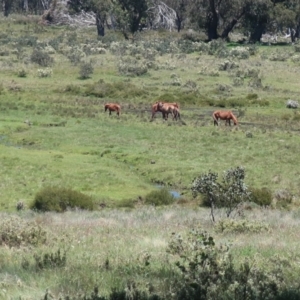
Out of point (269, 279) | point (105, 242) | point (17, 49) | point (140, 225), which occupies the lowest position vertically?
point (17, 49)

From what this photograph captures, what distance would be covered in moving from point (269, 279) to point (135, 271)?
6.36 feet

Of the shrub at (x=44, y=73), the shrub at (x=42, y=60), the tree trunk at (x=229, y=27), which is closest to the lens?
the shrub at (x=44, y=73)

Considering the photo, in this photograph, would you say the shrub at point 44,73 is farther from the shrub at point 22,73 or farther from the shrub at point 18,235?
the shrub at point 18,235

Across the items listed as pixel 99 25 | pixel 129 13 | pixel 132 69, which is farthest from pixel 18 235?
pixel 99 25

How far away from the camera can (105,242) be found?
11.3 metres

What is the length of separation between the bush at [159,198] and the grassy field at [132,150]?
24.5 inches

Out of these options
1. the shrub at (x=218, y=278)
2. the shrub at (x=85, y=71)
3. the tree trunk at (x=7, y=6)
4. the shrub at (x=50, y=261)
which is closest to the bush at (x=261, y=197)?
the shrub at (x=50, y=261)

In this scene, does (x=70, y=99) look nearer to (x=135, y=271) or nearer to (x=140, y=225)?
(x=140, y=225)

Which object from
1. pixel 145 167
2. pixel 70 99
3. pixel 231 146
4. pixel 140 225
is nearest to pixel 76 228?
pixel 140 225

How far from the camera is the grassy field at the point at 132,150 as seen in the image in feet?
32.7

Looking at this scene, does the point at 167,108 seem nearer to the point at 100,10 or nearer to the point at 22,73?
the point at 22,73

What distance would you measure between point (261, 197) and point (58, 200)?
279 inches

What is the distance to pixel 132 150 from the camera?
102 ft

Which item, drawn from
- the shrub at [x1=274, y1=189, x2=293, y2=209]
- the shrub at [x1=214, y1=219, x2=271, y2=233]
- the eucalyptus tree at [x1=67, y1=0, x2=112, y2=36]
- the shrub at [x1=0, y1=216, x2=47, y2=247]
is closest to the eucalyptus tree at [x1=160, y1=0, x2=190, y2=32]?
the eucalyptus tree at [x1=67, y1=0, x2=112, y2=36]
